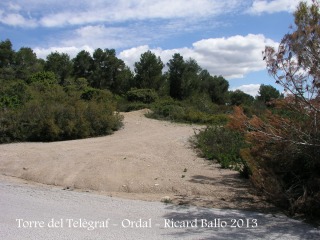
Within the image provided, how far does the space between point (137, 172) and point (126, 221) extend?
3.54 metres

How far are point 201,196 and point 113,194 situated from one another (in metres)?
1.84

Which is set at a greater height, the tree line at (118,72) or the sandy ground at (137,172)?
the tree line at (118,72)

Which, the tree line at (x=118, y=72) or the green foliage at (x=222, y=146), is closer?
the green foliage at (x=222, y=146)

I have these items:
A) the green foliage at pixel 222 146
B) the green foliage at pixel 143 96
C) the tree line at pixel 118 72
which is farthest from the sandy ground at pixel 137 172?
the tree line at pixel 118 72

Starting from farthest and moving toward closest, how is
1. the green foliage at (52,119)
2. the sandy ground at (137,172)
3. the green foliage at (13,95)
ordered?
the green foliage at (13,95) → the green foliage at (52,119) → the sandy ground at (137,172)

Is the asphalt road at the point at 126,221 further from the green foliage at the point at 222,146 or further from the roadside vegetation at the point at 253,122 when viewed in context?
the green foliage at the point at 222,146

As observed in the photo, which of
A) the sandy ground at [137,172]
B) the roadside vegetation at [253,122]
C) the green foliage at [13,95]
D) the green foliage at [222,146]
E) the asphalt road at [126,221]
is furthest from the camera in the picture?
the green foliage at [13,95]

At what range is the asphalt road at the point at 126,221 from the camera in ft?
18.0

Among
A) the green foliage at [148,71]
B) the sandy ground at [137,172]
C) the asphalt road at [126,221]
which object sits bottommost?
the asphalt road at [126,221]

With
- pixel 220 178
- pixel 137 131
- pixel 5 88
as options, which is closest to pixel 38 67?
pixel 5 88

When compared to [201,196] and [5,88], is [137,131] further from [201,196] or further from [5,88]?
[201,196]

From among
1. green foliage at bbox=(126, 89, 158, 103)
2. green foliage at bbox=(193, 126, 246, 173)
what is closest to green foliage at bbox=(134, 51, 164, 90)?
green foliage at bbox=(126, 89, 158, 103)

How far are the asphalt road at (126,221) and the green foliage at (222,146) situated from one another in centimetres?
335

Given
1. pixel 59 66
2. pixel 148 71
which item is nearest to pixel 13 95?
pixel 148 71
